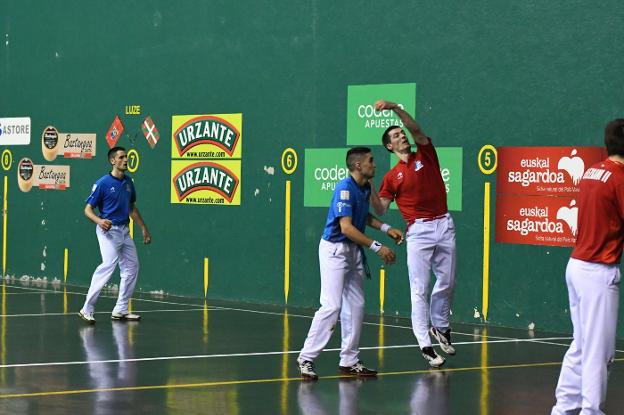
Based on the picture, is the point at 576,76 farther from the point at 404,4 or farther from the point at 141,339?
the point at 141,339

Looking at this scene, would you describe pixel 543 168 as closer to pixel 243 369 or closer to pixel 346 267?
pixel 346 267

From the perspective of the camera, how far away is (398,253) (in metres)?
17.3

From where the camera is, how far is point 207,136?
65.2ft

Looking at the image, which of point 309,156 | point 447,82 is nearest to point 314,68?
point 309,156

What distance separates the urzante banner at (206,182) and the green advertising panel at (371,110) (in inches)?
92.5

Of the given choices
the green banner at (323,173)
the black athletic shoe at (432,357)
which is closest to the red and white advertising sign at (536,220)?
the green banner at (323,173)

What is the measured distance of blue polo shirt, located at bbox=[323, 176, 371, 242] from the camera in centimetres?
1105

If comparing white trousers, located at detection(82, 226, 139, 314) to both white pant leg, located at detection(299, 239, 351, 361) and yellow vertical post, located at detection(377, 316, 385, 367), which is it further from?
white pant leg, located at detection(299, 239, 351, 361)

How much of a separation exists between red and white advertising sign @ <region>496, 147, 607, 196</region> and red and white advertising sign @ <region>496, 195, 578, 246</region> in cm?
10

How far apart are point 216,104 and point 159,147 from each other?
1454 mm

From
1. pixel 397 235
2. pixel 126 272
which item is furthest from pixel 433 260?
pixel 126 272

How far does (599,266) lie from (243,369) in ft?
14.6

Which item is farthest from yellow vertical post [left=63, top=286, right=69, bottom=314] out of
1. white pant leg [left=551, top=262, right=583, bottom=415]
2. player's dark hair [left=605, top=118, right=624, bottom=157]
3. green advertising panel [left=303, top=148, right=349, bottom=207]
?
player's dark hair [left=605, top=118, right=624, bottom=157]

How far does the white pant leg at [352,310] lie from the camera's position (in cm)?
1117
